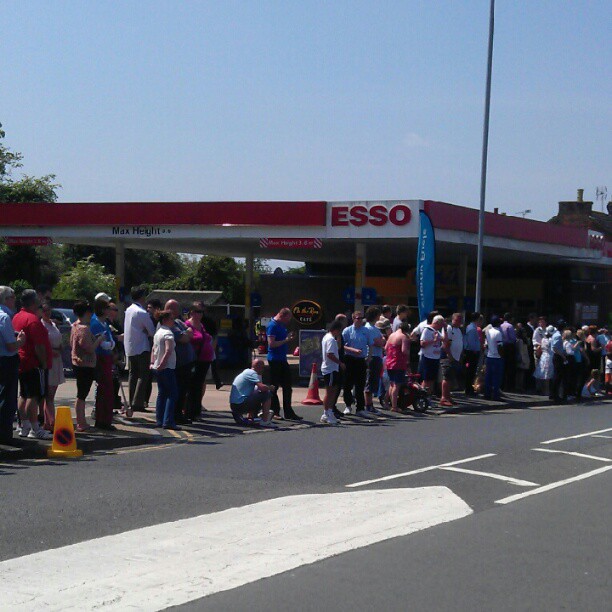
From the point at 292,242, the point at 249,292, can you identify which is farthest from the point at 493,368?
the point at 249,292

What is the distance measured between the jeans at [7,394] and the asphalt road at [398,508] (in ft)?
1.86

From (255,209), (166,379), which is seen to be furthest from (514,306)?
(166,379)

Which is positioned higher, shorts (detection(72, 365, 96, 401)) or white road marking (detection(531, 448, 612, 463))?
shorts (detection(72, 365, 96, 401))

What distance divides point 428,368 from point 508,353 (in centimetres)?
453

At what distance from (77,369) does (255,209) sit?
13839 mm

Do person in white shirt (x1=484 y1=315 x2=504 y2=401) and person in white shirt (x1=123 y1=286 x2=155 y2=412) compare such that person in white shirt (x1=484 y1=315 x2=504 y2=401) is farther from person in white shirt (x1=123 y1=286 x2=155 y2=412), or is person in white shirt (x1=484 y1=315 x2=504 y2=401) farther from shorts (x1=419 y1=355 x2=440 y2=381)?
person in white shirt (x1=123 y1=286 x2=155 y2=412)

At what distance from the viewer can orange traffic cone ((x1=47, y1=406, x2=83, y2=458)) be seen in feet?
36.2

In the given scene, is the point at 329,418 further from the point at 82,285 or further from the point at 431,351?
the point at 82,285

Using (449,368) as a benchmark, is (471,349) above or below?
above

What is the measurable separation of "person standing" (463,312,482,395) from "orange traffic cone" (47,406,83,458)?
11.0m

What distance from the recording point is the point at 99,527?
7562 mm

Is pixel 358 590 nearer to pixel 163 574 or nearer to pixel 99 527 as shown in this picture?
pixel 163 574

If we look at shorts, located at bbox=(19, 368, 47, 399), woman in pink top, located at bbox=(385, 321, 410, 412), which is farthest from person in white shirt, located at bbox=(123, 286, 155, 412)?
woman in pink top, located at bbox=(385, 321, 410, 412)

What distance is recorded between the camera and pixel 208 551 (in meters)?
6.85
